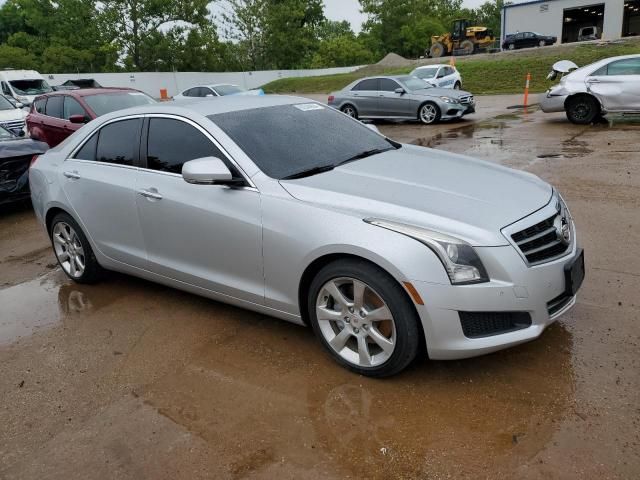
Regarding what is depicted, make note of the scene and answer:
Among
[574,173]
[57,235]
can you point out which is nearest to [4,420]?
[57,235]

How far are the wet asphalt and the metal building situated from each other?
48155 mm

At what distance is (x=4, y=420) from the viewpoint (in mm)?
3213

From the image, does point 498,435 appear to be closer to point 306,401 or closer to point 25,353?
point 306,401

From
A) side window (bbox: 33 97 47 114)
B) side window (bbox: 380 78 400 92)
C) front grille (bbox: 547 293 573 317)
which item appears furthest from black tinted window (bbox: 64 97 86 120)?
front grille (bbox: 547 293 573 317)

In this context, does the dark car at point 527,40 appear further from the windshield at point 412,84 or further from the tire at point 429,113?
the tire at point 429,113

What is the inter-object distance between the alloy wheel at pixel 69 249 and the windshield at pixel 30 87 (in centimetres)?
2011

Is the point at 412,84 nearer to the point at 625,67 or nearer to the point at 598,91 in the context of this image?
the point at 598,91

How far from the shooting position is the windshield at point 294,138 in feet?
12.5

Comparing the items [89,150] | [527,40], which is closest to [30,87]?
[89,150]

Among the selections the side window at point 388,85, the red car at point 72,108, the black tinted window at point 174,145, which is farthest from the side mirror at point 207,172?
the side window at point 388,85

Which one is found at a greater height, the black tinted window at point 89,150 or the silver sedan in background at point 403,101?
the black tinted window at point 89,150

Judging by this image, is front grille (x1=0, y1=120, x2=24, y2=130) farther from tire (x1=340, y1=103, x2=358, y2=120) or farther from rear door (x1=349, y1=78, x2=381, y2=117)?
rear door (x1=349, y1=78, x2=381, y2=117)

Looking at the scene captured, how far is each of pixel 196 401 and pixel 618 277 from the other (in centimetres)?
346

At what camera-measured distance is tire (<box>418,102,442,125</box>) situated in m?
15.6
